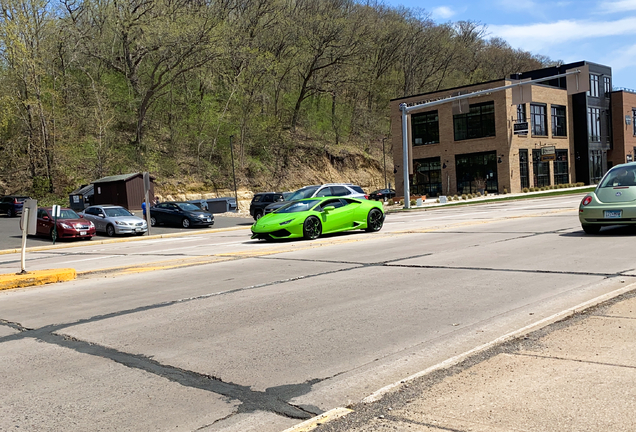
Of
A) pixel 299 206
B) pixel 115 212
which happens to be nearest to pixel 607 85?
pixel 115 212

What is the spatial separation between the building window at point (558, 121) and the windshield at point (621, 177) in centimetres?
5280

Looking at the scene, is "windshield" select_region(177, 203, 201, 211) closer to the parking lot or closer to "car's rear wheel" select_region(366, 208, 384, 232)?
the parking lot

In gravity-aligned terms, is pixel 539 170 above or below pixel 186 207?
above

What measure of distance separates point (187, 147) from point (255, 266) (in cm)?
5168

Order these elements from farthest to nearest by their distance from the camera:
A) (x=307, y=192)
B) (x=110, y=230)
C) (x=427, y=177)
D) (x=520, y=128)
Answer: (x=427, y=177) < (x=520, y=128) < (x=110, y=230) < (x=307, y=192)

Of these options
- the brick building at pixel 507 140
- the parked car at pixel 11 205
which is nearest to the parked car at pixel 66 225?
the parked car at pixel 11 205

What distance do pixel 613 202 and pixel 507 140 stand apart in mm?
45550

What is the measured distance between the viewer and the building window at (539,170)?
60.9 meters

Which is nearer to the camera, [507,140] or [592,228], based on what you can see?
[592,228]

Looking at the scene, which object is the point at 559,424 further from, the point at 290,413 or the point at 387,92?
the point at 387,92

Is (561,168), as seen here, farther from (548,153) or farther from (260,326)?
(260,326)

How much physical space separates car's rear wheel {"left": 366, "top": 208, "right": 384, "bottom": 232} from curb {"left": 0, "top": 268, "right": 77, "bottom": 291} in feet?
32.5

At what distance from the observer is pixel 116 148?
185ft

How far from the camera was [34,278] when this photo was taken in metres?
11.1
